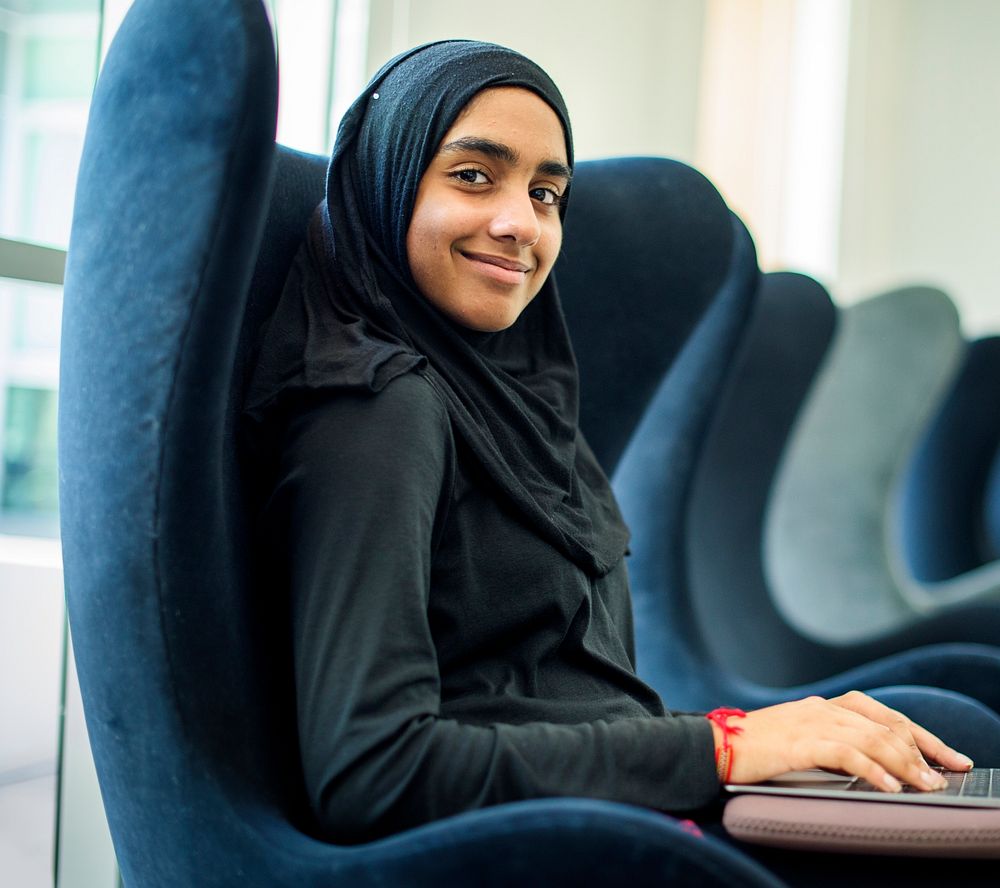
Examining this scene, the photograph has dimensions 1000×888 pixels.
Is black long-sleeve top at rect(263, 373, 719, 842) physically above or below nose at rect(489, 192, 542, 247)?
below

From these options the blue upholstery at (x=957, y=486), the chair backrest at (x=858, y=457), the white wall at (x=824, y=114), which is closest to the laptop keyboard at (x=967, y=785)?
the chair backrest at (x=858, y=457)

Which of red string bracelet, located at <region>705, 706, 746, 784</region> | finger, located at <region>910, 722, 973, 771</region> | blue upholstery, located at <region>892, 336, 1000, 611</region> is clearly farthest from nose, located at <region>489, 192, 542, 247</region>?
blue upholstery, located at <region>892, 336, 1000, 611</region>

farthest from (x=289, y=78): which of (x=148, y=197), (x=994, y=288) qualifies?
(x=994, y=288)

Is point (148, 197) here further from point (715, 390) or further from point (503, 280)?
point (715, 390)

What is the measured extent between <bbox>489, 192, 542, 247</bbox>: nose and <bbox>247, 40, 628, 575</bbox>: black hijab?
74mm

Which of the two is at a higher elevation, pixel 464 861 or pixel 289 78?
pixel 289 78

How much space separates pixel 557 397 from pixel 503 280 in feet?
0.55

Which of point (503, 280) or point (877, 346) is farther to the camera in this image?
point (877, 346)

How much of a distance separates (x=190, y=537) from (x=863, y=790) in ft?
1.68

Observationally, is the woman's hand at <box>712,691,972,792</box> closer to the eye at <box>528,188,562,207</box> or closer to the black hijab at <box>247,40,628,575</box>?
the black hijab at <box>247,40,628,575</box>

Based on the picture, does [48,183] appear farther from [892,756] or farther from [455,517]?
[892,756]

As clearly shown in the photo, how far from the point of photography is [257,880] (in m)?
0.83

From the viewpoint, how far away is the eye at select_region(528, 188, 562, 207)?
111 cm

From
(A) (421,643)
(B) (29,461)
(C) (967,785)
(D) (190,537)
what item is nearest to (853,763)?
(C) (967,785)
